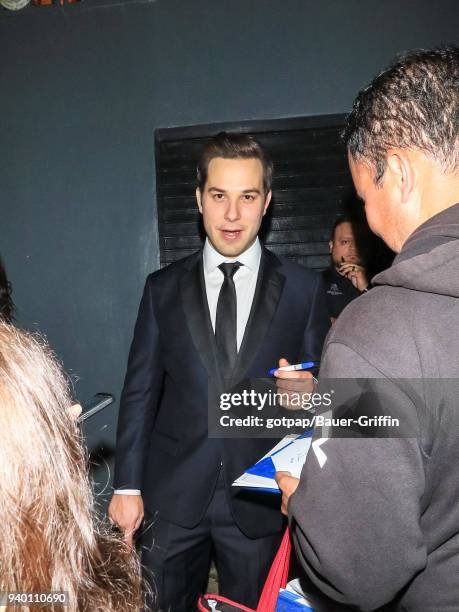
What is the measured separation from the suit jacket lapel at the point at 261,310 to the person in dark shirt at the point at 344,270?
988 millimetres

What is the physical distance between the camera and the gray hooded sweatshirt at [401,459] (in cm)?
100

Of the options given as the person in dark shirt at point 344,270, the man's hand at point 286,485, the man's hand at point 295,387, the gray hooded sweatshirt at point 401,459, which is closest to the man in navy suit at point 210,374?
the man's hand at point 295,387

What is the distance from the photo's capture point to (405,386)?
1.00 metres

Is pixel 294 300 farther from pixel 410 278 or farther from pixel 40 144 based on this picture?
pixel 40 144

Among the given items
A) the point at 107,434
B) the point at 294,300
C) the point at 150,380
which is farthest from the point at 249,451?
the point at 107,434

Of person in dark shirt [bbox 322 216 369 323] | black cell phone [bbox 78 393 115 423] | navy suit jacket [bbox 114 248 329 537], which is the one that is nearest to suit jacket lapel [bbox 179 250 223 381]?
navy suit jacket [bbox 114 248 329 537]

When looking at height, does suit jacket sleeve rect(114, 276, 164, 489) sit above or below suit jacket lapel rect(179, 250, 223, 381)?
below

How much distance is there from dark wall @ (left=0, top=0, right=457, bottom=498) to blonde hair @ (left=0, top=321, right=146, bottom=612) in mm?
2769

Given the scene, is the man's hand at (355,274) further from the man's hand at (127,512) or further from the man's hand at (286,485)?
the man's hand at (286,485)

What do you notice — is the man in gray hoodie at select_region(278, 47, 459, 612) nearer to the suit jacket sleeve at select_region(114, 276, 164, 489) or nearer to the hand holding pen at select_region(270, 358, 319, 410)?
the hand holding pen at select_region(270, 358, 319, 410)

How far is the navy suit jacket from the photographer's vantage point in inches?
85.7

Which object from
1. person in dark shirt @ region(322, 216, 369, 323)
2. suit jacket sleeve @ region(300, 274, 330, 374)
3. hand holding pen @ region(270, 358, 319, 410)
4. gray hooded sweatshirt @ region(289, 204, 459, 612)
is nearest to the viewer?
gray hooded sweatshirt @ region(289, 204, 459, 612)

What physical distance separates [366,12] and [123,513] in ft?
10.6

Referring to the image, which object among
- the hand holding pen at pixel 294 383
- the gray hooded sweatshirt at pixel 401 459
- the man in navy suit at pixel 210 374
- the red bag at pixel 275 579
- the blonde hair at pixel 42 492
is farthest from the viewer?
the man in navy suit at pixel 210 374
